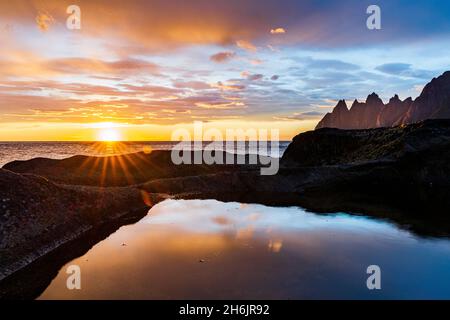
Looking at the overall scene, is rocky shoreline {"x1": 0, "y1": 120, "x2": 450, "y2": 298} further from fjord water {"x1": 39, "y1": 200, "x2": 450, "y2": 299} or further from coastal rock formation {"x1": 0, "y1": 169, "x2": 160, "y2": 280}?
fjord water {"x1": 39, "y1": 200, "x2": 450, "y2": 299}

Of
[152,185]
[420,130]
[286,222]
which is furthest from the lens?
[420,130]

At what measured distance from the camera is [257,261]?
18.1 meters

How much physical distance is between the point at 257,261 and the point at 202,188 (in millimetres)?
26336

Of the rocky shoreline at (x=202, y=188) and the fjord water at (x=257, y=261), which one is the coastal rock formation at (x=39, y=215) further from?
the fjord water at (x=257, y=261)

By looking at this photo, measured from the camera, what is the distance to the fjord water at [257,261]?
14.4m

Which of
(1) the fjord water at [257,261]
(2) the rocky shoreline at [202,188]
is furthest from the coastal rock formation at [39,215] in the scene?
(1) the fjord water at [257,261]

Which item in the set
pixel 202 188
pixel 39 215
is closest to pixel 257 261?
pixel 39 215

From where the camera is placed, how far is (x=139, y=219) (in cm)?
2831

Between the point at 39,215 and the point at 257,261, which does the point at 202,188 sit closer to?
the point at 39,215

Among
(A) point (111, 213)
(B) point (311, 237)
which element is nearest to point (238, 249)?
(B) point (311, 237)

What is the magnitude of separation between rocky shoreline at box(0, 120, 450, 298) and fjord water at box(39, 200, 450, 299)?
8.19 feet

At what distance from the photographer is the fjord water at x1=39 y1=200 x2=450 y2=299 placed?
1439 cm
